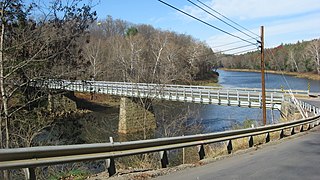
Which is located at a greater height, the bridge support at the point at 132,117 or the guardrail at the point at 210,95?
the guardrail at the point at 210,95

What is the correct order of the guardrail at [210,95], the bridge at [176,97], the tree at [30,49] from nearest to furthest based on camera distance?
the tree at [30,49] → the guardrail at [210,95] → the bridge at [176,97]

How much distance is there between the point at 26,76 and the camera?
8.89 m

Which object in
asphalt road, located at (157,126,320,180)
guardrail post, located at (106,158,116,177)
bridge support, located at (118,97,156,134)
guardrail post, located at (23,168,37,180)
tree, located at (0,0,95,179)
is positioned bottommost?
bridge support, located at (118,97,156,134)

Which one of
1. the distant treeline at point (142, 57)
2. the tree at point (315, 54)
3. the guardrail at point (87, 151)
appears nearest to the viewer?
the guardrail at point (87, 151)

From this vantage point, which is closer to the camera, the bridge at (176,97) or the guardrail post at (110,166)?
the guardrail post at (110,166)

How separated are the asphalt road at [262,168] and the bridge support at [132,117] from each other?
76.0ft

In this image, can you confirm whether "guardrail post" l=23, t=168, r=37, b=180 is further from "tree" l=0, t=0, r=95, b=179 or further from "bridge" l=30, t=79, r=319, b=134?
"bridge" l=30, t=79, r=319, b=134

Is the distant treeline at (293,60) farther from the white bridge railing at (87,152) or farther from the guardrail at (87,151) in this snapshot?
the white bridge railing at (87,152)

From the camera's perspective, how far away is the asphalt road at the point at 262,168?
662 centimetres

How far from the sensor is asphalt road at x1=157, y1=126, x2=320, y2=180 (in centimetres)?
662

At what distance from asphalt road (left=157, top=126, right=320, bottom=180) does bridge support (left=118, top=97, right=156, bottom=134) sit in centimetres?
2317

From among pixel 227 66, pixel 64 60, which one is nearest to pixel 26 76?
pixel 64 60

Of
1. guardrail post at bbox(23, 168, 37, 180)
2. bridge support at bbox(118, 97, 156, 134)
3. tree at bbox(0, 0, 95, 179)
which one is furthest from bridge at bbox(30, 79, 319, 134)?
guardrail post at bbox(23, 168, 37, 180)

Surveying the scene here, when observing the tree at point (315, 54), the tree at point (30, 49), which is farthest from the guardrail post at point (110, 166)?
the tree at point (315, 54)
